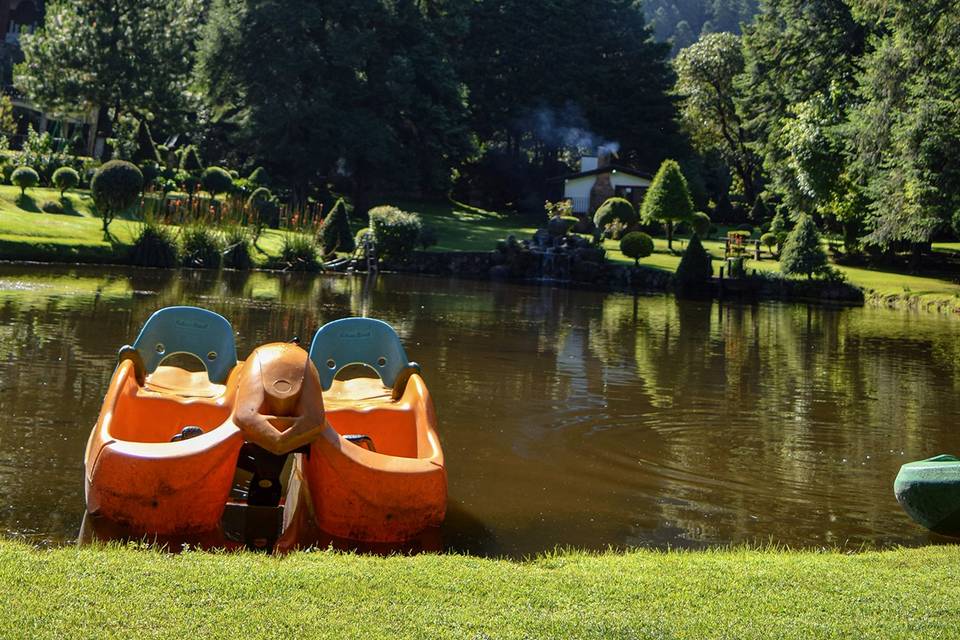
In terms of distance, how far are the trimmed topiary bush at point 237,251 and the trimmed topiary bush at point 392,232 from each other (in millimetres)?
5770

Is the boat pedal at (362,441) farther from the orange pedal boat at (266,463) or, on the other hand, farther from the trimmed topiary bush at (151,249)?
the trimmed topiary bush at (151,249)

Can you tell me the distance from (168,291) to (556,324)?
889 centimetres

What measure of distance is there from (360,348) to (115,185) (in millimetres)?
24947

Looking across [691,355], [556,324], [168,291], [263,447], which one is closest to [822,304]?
[556,324]

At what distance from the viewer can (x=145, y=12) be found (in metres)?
47.6

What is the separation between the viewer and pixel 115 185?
31.9m

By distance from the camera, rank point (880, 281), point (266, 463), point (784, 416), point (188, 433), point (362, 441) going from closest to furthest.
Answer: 1. point (266, 463)
2. point (188, 433)
3. point (362, 441)
4. point (784, 416)
5. point (880, 281)

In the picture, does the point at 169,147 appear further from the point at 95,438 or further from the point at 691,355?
the point at 95,438

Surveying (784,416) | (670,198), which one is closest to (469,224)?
(670,198)

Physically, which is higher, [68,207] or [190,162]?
[190,162]

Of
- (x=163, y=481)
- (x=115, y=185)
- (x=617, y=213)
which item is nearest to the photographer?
(x=163, y=481)

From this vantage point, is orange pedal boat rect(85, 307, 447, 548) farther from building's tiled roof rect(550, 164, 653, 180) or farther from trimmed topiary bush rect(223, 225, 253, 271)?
building's tiled roof rect(550, 164, 653, 180)

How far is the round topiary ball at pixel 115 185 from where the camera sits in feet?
104

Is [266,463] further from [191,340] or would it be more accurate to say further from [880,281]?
[880,281]
